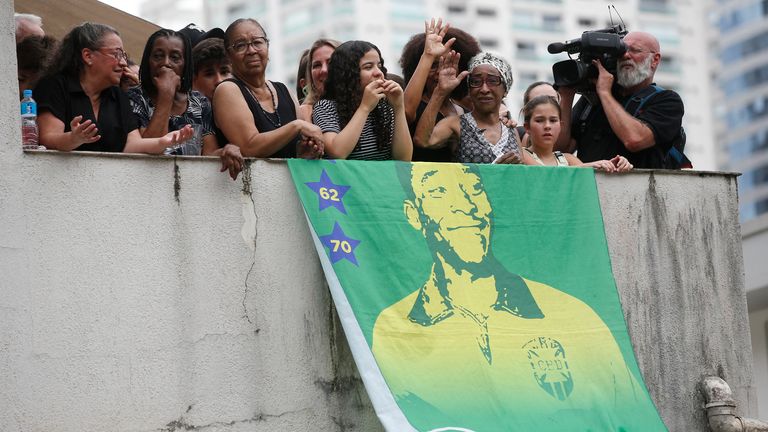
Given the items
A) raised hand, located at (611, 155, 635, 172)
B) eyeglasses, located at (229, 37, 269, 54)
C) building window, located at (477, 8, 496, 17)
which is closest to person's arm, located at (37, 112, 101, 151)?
eyeglasses, located at (229, 37, 269, 54)

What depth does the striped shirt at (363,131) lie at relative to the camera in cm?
706

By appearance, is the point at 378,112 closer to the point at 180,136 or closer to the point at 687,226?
the point at 180,136

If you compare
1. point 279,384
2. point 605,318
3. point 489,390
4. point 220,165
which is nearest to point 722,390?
point 605,318

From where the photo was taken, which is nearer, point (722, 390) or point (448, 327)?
point (448, 327)

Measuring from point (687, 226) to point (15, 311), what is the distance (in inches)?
155

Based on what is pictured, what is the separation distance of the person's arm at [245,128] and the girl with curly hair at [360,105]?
11.6 inches

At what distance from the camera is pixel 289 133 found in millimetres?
6680

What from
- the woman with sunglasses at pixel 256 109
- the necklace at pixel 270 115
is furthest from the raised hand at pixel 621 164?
the necklace at pixel 270 115

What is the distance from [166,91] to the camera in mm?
6902

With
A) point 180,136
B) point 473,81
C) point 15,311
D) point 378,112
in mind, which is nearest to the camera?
point 15,311

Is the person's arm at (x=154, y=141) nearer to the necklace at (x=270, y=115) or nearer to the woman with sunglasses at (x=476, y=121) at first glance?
the necklace at (x=270, y=115)

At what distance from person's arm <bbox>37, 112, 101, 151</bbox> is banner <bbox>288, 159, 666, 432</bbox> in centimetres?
108

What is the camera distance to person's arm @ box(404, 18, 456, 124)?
7.52 m

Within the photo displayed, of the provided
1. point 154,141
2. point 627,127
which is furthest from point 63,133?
point 627,127
